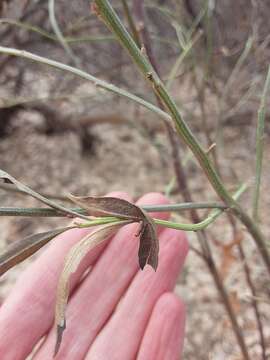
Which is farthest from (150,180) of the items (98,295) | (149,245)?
(149,245)

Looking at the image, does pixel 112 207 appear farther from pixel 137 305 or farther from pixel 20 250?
pixel 137 305

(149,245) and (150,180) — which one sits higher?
(150,180)

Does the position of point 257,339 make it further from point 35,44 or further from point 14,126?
point 14,126

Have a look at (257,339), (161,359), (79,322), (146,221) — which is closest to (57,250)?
(79,322)

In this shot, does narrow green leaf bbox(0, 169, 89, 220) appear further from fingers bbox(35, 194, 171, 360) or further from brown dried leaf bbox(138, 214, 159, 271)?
fingers bbox(35, 194, 171, 360)

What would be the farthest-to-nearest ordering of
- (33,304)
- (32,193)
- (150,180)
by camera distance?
(150,180)
(33,304)
(32,193)
